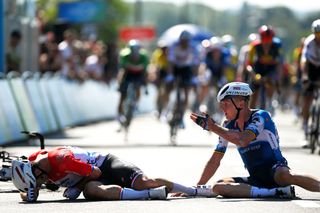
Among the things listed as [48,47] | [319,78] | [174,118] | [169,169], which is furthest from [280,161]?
[48,47]

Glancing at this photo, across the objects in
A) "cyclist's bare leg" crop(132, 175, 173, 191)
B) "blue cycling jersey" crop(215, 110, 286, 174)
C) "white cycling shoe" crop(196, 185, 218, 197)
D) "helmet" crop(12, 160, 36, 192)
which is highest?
"blue cycling jersey" crop(215, 110, 286, 174)

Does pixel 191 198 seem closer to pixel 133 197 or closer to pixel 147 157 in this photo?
pixel 133 197

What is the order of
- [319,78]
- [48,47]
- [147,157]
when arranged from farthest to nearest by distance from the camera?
[48,47]
[319,78]
[147,157]

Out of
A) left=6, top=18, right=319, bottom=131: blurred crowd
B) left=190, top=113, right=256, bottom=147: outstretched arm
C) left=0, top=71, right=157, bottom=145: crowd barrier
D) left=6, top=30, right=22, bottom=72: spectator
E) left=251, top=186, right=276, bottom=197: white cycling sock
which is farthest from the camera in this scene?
left=6, top=30, right=22, bottom=72: spectator

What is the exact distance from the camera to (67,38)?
35.6 meters

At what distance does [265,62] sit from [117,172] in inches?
409

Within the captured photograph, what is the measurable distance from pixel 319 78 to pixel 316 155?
191cm

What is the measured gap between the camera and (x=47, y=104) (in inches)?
1075

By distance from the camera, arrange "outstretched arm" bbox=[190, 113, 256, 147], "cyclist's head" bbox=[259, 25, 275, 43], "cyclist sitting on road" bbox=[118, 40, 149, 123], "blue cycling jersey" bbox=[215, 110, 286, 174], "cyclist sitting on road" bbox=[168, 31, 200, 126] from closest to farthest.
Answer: "outstretched arm" bbox=[190, 113, 256, 147] < "blue cycling jersey" bbox=[215, 110, 286, 174] < "cyclist's head" bbox=[259, 25, 275, 43] < "cyclist sitting on road" bbox=[168, 31, 200, 126] < "cyclist sitting on road" bbox=[118, 40, 149, 123]

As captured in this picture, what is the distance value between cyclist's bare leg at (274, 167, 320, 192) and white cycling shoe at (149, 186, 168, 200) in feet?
3.56

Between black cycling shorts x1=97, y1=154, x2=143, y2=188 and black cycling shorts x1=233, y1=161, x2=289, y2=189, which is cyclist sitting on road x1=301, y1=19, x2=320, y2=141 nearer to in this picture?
black cycling shorts x1=233, y1=161, x2=289, y2=189

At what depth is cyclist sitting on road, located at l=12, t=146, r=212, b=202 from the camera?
40.9 feet

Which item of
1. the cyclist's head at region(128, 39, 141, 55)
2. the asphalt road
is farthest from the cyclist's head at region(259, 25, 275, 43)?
the cyclist's head at region(128, 39, 141, 55)

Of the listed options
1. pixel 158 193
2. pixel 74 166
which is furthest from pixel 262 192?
pixel 74 166
